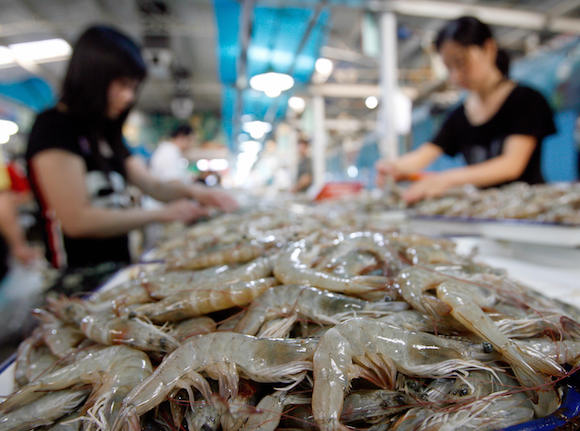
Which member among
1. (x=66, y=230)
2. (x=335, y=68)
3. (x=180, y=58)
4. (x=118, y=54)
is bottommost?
(x=66, y=230)

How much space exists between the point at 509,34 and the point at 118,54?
32.2ft

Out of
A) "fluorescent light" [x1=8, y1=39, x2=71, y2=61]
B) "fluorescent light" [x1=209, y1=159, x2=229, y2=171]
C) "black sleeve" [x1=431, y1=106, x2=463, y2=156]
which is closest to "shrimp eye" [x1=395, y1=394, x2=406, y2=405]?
"black sleeve" [x1=431, y1=106, x2=463, y2=156]

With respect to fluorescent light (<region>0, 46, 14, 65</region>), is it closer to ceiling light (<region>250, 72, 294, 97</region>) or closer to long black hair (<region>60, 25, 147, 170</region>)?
ceiling light (<region>250, 72, 294, 97</region>)

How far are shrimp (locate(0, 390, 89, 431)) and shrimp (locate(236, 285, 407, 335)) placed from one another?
1.17 feet

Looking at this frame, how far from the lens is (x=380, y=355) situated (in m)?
0.62

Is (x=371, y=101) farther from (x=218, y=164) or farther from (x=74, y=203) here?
(x=218, y=164)

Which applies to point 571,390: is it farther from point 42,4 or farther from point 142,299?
point 42,4

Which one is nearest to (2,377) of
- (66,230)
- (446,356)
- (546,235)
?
(446,356)

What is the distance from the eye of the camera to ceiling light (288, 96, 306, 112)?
19.7ft

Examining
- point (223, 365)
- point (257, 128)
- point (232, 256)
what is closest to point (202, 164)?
point (257, 128)

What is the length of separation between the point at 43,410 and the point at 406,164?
3502 mm

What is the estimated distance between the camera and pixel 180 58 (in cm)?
1102

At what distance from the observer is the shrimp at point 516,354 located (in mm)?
553

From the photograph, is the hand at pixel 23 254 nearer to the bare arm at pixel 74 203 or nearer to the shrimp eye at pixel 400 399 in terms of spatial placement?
Result: the bare arm at pixel 74 203
